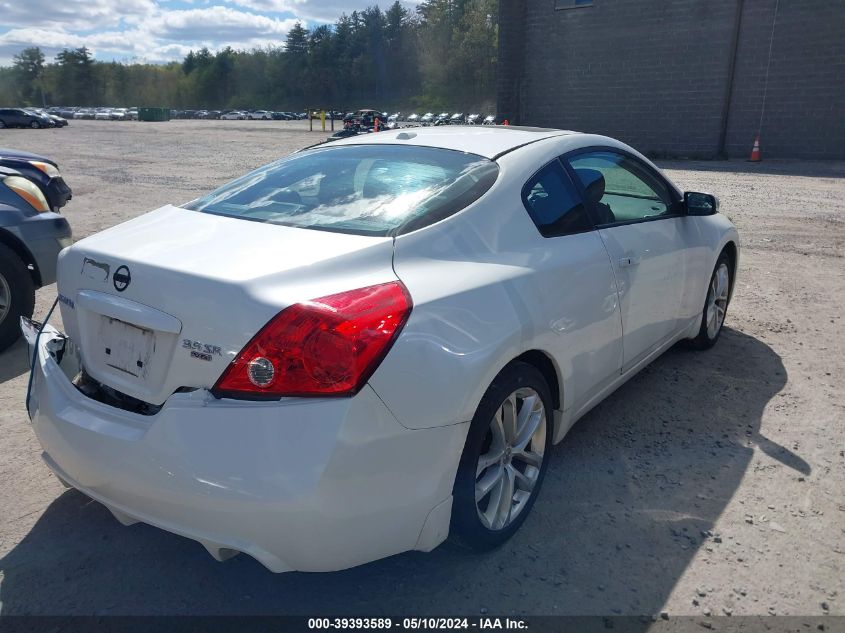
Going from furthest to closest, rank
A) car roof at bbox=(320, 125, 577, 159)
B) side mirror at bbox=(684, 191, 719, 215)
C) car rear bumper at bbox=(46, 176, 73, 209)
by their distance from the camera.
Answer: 1. car rear bumper at bbox=(46, 176, 73, 209)
2. side mirror at bbox=(684, 191, 719, 215)
3. car roof at bbox=(320, 125, 577, 159)

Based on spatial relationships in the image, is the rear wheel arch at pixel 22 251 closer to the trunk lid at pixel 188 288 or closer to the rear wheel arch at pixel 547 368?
the trunk lid at pixel 188 288

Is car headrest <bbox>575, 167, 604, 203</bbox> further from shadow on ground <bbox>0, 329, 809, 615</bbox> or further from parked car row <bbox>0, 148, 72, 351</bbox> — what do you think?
parked car row <bbox>0, 148, 72, 351</bbox>

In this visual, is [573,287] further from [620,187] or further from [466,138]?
[620,187]

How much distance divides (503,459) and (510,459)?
64 mm

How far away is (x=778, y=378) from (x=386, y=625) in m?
3.31

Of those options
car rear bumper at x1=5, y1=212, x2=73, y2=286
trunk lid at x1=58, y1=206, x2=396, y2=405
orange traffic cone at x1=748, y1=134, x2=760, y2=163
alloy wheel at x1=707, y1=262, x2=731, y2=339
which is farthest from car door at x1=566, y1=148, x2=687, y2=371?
orange traffic cone at x1=748, y1=134, x2=760, y2=163

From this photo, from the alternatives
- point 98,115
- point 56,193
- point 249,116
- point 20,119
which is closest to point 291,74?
point 249,116

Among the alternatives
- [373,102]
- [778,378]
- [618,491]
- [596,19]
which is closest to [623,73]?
[596,19]

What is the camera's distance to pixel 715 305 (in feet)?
15.9

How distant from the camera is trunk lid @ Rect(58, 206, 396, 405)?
2.08 metres

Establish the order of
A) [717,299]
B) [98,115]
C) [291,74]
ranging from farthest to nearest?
[291,74], [98,115], [717,299]

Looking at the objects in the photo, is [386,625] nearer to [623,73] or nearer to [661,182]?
[661,182]

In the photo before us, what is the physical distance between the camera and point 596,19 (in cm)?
2541

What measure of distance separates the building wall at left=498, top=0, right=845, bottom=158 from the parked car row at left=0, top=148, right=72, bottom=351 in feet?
76.2
